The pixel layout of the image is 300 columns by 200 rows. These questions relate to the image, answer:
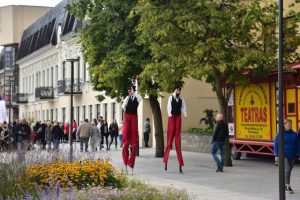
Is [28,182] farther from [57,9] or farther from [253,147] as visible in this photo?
[57,9]

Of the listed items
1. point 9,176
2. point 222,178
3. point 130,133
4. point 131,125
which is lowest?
point 222,178

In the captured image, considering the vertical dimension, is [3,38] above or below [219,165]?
above

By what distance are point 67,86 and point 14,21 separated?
3329cm

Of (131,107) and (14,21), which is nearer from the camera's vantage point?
(131,107)

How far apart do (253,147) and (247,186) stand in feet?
28.2

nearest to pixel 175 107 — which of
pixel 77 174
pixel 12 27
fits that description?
pixel 77 174

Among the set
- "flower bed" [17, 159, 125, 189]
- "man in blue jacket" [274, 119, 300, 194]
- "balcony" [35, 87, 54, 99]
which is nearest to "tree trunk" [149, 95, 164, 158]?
"flower bed" [17, 159, 125, 189]

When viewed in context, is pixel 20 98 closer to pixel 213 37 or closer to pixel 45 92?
pixel 45 92

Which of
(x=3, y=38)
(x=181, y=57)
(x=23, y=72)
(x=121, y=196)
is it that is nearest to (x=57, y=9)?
(x=23, y=72)

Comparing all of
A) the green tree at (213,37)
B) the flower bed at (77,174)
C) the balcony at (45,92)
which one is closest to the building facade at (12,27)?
the balcony at (45,92)

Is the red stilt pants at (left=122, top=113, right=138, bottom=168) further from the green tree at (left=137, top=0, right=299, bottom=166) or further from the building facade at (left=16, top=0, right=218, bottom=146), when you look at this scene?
the building facade at (left=16, top=0, right=218, bottom=146)

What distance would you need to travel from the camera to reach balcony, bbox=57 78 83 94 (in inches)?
2055

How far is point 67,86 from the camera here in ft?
182

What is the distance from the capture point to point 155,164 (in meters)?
22.2
